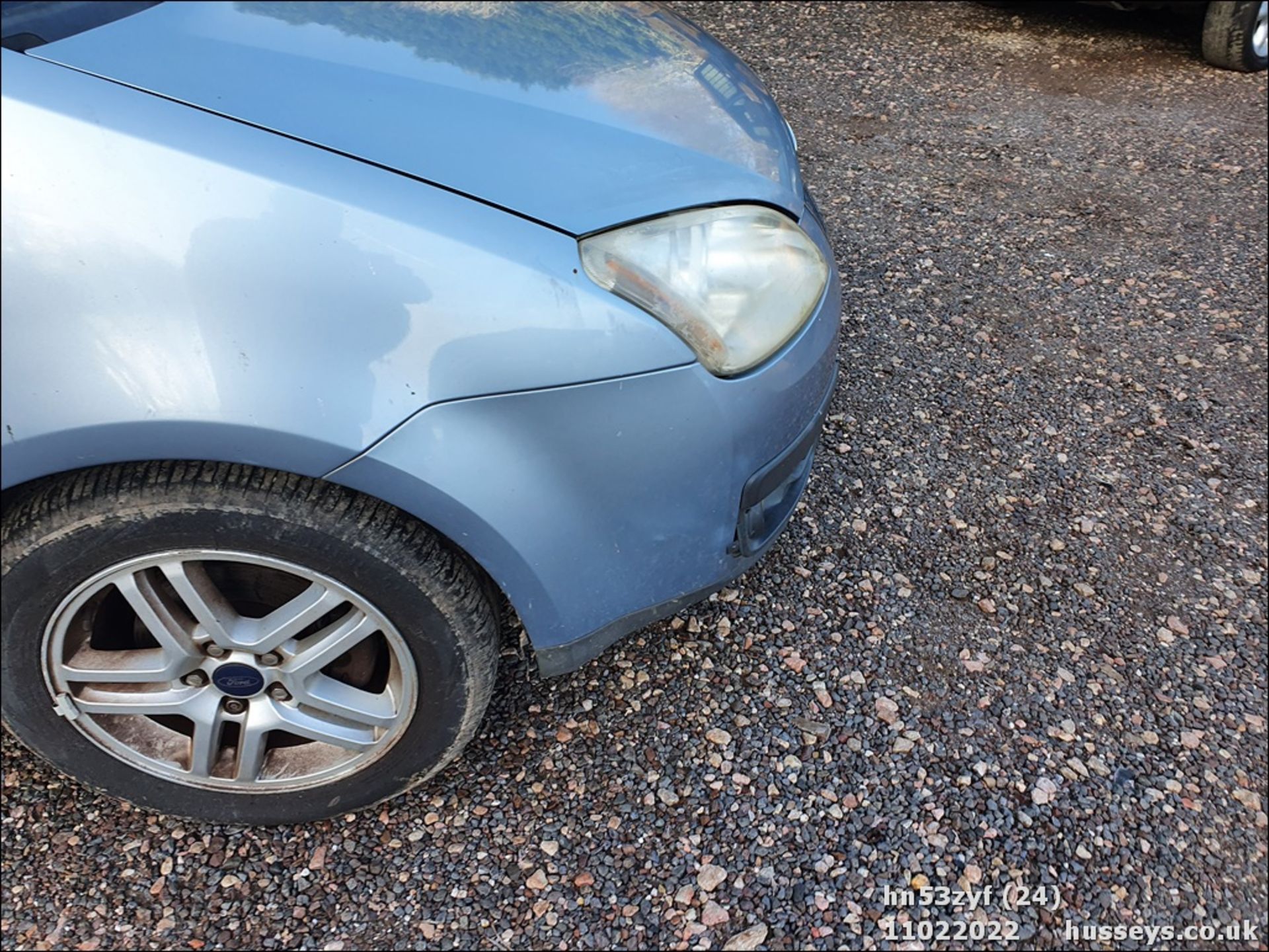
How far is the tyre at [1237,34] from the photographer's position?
16.4 feet

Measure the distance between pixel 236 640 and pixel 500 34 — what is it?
1.17 m

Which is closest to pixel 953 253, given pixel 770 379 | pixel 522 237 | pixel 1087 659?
pixel 1087 659

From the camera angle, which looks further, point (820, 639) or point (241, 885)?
point (820, 639)

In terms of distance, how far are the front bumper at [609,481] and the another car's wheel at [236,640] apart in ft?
0.39

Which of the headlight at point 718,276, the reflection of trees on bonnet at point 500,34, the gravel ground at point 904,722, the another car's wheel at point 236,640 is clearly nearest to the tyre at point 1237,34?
the gravel ground at point 904,722

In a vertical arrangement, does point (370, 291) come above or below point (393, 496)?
above

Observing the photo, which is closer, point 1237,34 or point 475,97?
point 475,97

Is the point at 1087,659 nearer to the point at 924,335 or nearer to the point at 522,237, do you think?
the point at 924,335

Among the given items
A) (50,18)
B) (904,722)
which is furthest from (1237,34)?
(50,18)

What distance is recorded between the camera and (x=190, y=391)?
134cm

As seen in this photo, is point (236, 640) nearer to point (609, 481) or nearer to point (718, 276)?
point (609, 481)

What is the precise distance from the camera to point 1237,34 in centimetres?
507

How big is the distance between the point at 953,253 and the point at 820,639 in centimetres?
206

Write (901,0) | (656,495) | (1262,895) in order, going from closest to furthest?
(656,495), (1262,895), (901,0)
